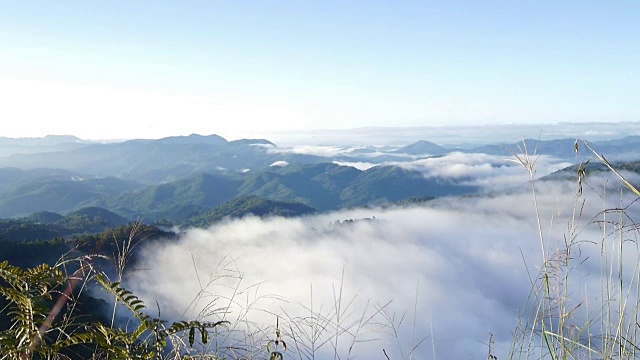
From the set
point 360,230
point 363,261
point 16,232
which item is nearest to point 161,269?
point 16,232

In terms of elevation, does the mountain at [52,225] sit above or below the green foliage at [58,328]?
below

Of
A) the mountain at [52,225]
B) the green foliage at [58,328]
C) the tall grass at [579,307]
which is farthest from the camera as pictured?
the mountain at [52,225]

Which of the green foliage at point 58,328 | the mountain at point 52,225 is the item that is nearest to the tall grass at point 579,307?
the green foliage at point 58,328

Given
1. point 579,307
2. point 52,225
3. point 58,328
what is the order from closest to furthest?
point 58,328, point 579,307, point 52,225

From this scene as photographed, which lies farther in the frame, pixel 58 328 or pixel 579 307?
pixel 579 307

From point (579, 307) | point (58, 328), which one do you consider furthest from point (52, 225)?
point (579, 307)

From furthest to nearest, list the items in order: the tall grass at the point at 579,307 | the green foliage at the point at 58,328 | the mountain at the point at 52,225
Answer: the mountain at the point at 52,225 → the tall grass at the point at 579,307 → the green foliage at the point at 58,328

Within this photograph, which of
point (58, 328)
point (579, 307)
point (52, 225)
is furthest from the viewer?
point (52, 225)

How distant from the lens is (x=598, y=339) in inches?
82.5

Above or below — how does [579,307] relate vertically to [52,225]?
above

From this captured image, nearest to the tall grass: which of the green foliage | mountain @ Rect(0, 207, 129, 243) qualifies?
the green foliage

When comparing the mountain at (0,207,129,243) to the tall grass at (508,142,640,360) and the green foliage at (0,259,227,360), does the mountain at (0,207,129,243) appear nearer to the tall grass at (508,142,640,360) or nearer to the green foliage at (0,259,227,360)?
the green foliage at (0,259,227,360)

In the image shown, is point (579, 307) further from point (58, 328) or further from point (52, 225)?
point (52, 225)

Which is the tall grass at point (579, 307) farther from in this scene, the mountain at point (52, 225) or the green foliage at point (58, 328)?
the mountain at point (52, 225)
